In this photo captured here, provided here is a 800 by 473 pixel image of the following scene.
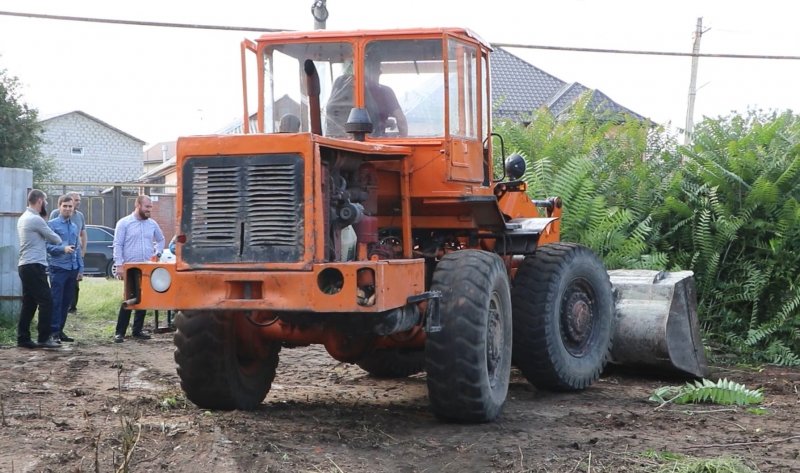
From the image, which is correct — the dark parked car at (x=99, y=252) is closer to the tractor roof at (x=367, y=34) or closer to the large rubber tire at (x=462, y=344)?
the tractor roof at (x=367, y=34)

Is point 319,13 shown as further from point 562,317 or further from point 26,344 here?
point 562,317

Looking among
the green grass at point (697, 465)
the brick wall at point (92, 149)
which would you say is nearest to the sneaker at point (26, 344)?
the green grass at point (697, 465)

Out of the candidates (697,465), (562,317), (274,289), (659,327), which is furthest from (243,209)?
(659,327)

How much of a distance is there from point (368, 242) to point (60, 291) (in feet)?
20.9

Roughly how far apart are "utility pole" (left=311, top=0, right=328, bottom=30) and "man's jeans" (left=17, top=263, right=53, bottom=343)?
19.9 feet

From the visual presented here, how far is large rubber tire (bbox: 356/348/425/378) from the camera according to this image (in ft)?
30.1

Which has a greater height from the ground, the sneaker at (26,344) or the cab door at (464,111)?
the cab door at (464,111)

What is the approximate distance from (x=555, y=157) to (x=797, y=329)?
367cm

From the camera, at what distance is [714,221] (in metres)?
11.9

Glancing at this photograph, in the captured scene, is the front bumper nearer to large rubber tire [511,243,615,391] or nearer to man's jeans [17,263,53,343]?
large rubber tire [511,243,615,391]

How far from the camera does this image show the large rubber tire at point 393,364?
30.1 ft

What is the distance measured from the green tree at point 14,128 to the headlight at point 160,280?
24.6 m

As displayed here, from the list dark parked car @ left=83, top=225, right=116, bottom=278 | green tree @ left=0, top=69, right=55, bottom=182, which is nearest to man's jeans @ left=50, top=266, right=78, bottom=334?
dark parked car @ left=83, top=225, right=116, bottom=278

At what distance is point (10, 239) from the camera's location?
534 inches
